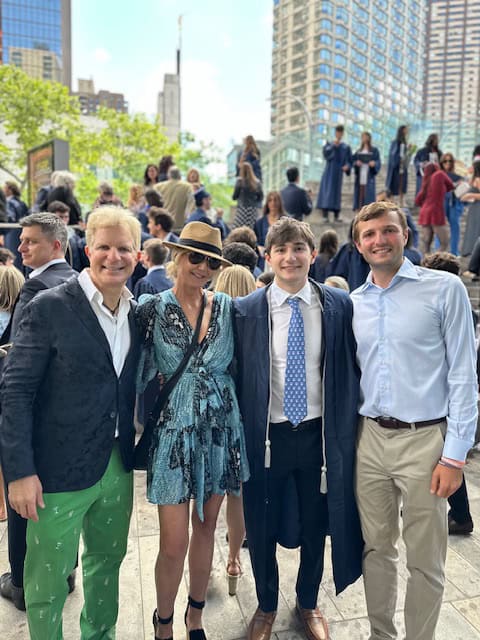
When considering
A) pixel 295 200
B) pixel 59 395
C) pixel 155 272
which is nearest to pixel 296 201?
pixel 295 200

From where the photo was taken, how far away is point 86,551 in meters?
2.26

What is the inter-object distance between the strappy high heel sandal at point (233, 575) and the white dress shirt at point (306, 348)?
1138mm

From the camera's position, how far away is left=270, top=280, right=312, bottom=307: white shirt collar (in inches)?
97.2

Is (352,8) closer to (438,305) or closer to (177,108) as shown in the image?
(177,108)

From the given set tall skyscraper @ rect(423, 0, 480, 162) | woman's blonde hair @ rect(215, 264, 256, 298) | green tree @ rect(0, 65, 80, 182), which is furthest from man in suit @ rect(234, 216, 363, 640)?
tall skyscraper @ rect(423, 0, 480, 162)

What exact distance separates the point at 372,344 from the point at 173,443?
1050mm

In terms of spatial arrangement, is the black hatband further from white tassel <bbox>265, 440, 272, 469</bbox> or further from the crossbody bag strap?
white tassel <bbox>265, 440, 272, 469</bbox>

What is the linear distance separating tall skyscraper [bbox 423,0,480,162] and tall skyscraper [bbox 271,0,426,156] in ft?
23.1

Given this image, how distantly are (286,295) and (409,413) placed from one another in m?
0.82

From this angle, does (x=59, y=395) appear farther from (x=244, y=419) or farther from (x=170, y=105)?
(x=170, y=105)

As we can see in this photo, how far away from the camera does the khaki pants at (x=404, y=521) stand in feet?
7.25

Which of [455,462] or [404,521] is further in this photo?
[404,521]

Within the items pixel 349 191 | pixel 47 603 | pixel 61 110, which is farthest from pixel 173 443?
pixel 61 110

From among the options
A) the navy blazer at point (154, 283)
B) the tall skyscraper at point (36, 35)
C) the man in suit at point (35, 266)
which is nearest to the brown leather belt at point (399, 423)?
the man in suit at point (35, 266)
